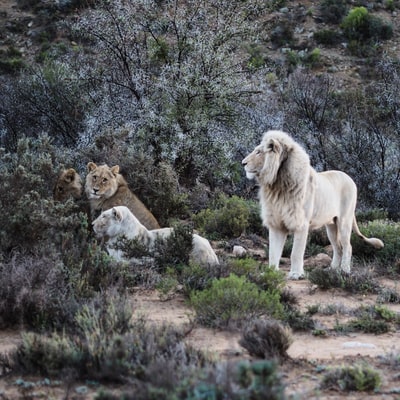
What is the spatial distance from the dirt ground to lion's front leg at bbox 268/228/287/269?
1.65 m

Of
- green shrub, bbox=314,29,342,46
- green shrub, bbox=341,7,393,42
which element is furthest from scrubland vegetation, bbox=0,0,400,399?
green shrub, bbox=341,7,393,42

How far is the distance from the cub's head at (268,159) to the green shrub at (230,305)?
3462 millimetres

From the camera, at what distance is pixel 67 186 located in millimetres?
10953

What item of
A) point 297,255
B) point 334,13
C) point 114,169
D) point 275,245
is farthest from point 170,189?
point 334,13

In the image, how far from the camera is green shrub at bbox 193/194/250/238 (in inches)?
527

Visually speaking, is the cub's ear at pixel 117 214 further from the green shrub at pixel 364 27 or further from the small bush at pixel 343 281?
the green shrub at pixel 364 27

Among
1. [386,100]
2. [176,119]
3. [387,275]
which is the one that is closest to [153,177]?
[176,119]

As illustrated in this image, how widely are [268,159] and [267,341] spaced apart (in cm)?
497

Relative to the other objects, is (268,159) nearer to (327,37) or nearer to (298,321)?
(298,321)

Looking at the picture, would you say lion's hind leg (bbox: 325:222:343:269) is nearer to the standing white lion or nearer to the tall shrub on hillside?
the standing white lion

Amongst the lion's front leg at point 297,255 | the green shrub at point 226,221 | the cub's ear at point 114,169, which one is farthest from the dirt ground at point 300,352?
the green shrub at point 226,221

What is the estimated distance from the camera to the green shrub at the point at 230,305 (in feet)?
21.7

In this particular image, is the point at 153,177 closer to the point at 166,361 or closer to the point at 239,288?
the point at 239,288

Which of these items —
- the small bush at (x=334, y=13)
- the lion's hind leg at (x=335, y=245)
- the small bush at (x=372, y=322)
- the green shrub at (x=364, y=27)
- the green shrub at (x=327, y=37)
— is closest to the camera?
the small bush at (x=372, y=322)
